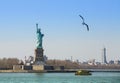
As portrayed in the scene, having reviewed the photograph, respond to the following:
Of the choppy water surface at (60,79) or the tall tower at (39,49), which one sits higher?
the tall tower at (39,49)

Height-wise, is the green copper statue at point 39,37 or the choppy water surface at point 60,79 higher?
the green copper statue at point 39,37

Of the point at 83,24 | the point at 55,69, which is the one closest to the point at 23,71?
the point at 55,69

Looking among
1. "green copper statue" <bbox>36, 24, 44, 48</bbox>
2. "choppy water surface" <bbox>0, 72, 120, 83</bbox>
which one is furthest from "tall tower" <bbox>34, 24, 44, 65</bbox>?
"choppy water surface" <bbox>0, 72, 120, 83</bbox>

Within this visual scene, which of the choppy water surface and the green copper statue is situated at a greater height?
the green copper statue

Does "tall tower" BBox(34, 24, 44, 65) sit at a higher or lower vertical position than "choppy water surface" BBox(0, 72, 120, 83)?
higher

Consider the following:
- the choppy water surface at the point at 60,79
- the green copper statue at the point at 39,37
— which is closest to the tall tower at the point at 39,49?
the green copper statue at the point at 39,37

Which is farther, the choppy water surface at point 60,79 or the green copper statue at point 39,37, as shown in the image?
the green copper statue at point 39,37

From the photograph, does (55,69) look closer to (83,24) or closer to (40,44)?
(40,44)

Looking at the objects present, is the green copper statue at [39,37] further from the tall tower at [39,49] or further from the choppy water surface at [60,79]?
the choppy water surface at [60,79]

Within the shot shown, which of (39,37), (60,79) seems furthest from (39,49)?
(60,79)

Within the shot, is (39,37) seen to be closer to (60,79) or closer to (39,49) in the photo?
(39,49)

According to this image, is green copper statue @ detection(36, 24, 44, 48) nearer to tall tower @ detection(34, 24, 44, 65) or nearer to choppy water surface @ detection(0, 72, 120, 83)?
tall tower @ detection(34, 24, 44, 65)

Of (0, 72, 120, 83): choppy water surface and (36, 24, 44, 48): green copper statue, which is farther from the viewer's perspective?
(36, 24, 44, 48): green copper statue

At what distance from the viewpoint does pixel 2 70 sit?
7106 inches
